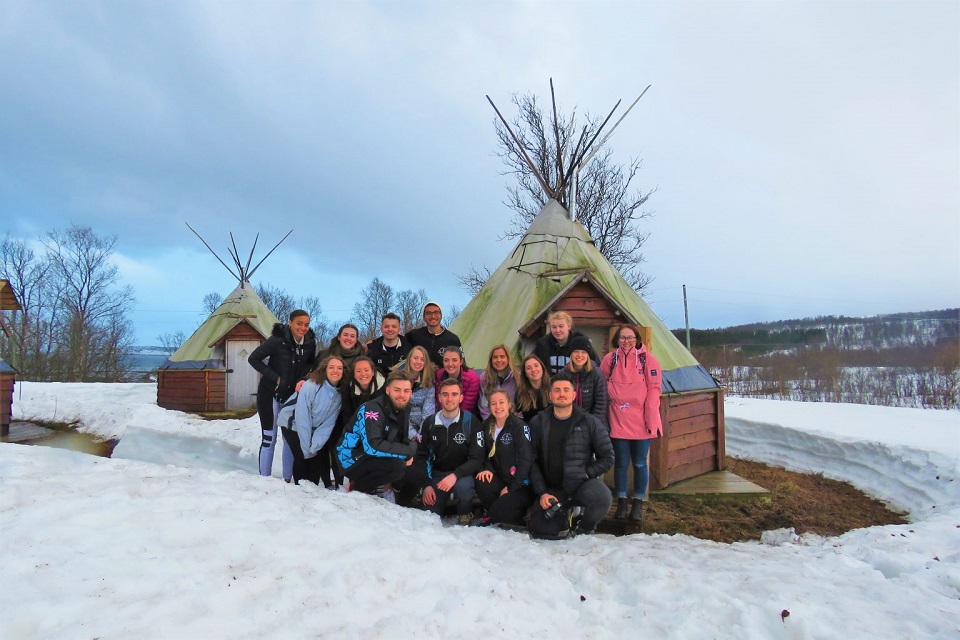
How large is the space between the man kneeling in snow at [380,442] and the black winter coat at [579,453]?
1088 millimetres

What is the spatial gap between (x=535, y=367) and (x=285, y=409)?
247 cm

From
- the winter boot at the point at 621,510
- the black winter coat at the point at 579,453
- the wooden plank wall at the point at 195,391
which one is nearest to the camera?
the black winter coat at the point at 579,453

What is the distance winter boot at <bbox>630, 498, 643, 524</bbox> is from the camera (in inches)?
177

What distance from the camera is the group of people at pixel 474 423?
12.9ft

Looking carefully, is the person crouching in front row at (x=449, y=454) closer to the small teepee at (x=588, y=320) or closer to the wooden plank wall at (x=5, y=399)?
the small teepee at (x=588, y=320)

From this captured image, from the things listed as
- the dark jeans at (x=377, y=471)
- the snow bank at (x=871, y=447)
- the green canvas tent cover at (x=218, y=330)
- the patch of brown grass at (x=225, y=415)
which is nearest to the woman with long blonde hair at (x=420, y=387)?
the dark jeans at (x=377, y=471)

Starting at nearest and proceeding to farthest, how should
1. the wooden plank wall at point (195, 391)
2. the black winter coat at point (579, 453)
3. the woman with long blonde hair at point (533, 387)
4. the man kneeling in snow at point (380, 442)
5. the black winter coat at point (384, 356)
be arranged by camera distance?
1. the black winter coat at point (579, 453)
2. the man kneeling in snow at point (380, 442)
3. the woman with long blonde hair at point (533, 387)
4. the black winter coat at point (384, 356)
5. the wooden plank wall at point (195, 391)

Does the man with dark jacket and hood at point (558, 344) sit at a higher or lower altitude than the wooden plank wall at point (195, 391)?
higher

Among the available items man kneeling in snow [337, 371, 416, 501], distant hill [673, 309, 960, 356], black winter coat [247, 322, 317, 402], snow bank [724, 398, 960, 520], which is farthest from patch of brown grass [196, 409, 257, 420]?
distant hill [673, 309, 960, 356]

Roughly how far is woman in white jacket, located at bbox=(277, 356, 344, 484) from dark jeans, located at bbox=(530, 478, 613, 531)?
203cm

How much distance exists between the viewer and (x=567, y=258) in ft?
23.9

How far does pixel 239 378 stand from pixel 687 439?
36.3ft

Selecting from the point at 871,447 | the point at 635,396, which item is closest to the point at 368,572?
the point at 635,396

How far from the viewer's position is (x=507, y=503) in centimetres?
396
